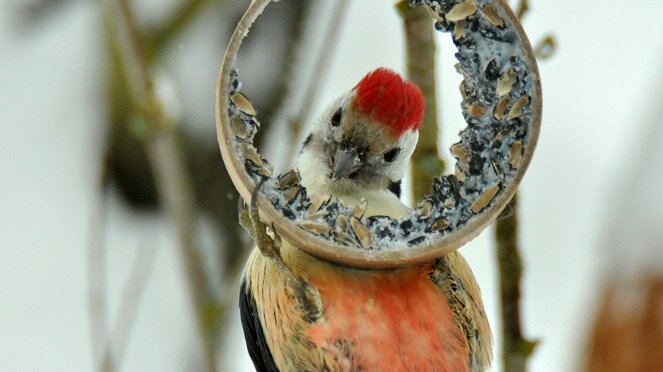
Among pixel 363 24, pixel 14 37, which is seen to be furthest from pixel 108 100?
pixel 363 24

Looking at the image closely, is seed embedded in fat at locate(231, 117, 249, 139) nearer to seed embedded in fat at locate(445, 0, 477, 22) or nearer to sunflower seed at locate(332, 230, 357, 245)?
sunflower seed at locate(332, 230, 357, 245)

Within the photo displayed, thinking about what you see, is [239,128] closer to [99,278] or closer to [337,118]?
[337,118]

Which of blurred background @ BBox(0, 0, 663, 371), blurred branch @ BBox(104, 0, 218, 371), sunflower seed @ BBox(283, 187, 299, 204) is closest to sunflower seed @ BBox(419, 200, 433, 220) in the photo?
sunflower seed @ BBox(283, 187, 299, 204)

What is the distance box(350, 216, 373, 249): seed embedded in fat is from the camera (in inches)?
96.8

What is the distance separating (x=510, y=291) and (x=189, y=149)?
2543 millimetres

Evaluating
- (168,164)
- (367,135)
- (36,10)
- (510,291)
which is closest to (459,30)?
(367,135)

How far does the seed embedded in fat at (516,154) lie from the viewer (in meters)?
2.50

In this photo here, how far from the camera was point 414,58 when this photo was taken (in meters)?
3.39

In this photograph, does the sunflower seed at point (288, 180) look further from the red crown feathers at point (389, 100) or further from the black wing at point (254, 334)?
the black wing at point (254, 334)

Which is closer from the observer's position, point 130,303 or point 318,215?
point 318,215

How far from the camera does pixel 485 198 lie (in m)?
2.51

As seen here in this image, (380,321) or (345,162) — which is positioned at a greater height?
(345,162)

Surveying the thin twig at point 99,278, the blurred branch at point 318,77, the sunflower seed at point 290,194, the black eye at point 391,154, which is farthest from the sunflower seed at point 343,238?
the thin twig at point 99,278

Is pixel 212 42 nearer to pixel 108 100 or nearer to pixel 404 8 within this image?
pixel 108 100
